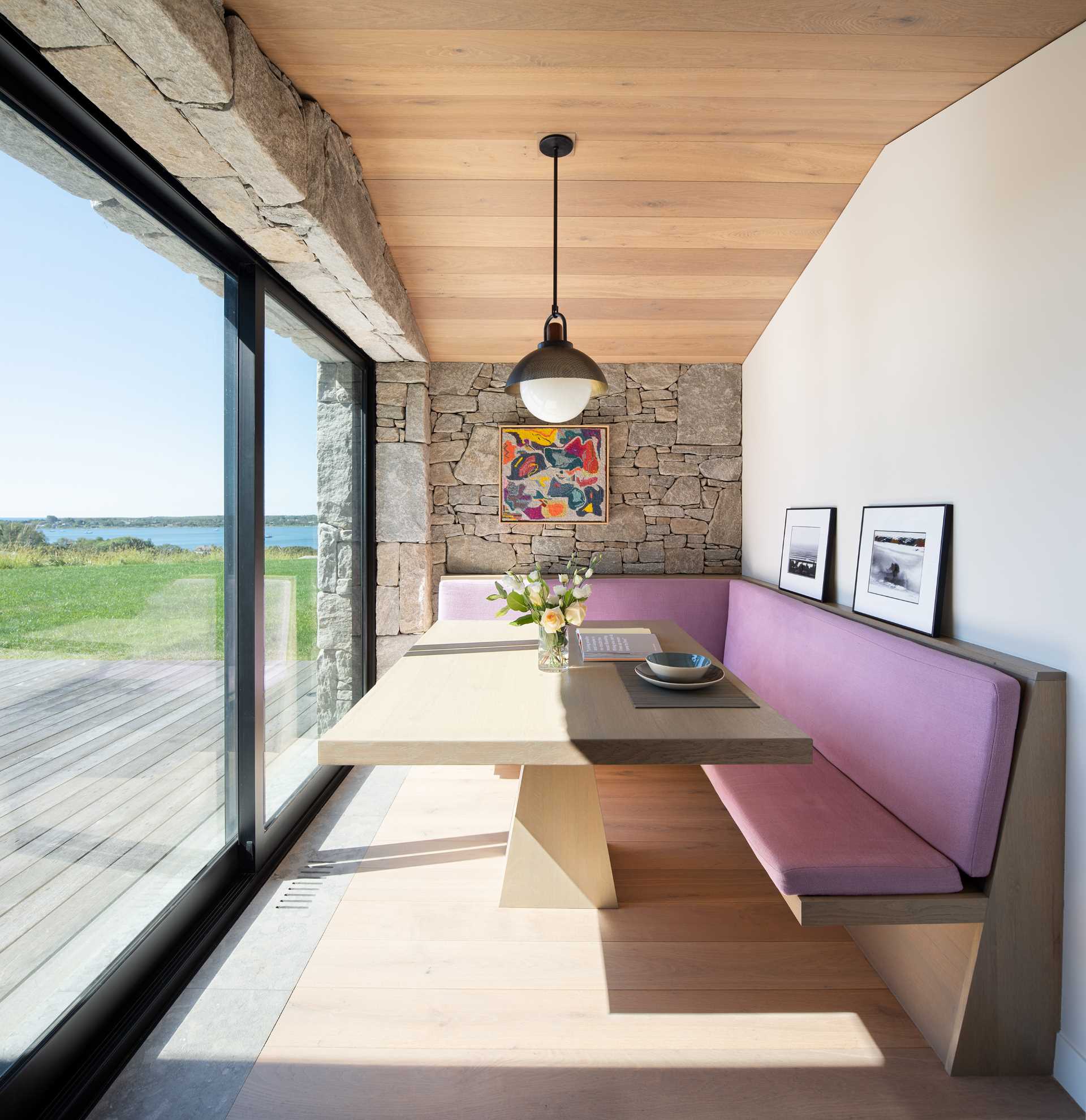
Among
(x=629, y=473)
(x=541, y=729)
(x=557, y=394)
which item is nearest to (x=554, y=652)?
(x=541, y=729)

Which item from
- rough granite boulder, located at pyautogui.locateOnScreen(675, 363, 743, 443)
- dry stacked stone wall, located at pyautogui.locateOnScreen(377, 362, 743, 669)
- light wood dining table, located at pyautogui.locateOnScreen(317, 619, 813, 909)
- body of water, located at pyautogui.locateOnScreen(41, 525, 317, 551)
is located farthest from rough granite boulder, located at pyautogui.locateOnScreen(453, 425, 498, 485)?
light wood dining table, located at pyautogui.locateOnScreen(317, 619, 813, 909)

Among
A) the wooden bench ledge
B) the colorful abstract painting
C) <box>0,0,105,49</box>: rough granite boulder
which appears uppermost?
<box>0,0,105,49</box>: rough granite boulder

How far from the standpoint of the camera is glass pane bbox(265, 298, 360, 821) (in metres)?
2.37

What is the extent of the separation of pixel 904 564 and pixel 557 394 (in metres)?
1.19

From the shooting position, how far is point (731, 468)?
375 cm

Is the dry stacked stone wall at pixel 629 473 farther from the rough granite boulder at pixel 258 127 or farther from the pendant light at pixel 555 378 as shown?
the rough granite boulder at pixel 258 127

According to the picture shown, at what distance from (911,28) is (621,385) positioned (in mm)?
2117

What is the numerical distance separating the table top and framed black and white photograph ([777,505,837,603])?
0.99 m

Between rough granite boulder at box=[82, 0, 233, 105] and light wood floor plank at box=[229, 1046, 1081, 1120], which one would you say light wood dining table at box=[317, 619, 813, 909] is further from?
rough granite boulder at box=[82, 0, 233, 105]

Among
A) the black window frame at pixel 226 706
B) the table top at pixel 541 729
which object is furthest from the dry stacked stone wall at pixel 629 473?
the table top at pixel 541 729

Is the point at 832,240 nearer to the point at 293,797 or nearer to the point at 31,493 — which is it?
the point at 31,493

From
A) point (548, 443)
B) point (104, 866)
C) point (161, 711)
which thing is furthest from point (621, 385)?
point (104, 866)

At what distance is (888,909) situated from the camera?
146 centimetres

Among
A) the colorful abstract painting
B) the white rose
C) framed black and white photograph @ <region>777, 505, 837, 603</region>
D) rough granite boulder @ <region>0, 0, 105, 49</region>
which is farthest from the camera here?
the colorful abstract painting
